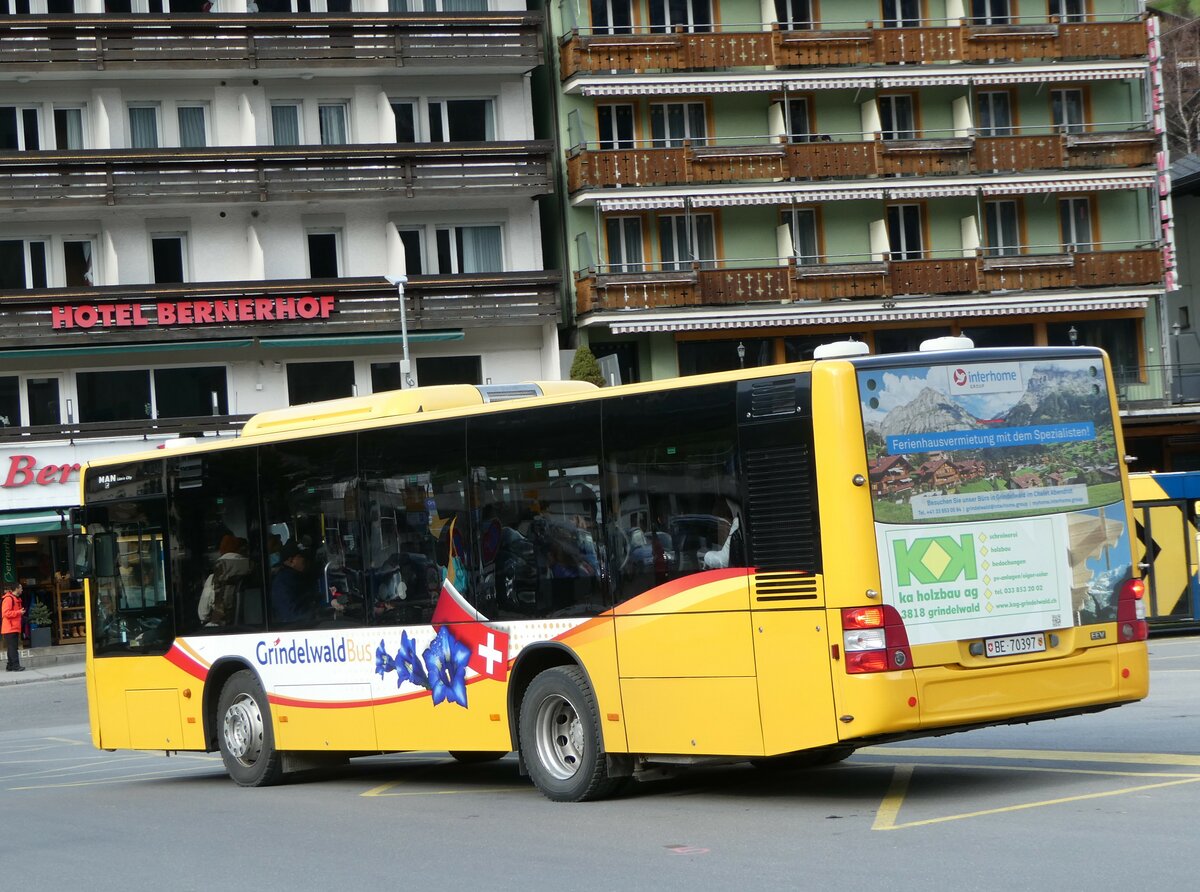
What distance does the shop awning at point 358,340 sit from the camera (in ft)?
150

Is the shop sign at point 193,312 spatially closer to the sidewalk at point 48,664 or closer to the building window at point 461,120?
the building window at point 461,120

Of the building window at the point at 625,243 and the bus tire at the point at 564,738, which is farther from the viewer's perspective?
the building window at the point at 625,243

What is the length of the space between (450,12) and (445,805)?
35932 mm

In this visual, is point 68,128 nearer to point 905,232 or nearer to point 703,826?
point 905,232

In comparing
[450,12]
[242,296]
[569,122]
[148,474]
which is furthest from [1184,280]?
[148,474]

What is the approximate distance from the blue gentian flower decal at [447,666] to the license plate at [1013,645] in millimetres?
4338

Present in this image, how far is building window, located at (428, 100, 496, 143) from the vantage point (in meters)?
48.2

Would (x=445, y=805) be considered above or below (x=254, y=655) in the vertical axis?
below

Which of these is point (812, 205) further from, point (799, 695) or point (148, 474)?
point (799, 695)

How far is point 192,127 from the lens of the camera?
46750 millimetres

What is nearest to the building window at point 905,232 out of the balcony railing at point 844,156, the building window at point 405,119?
the balcony railing at point 844,156

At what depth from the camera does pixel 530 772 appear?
13.7m

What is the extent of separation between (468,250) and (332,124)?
4772 mm

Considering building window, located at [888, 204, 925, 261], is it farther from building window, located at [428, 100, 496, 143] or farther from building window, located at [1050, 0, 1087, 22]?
building window, located at [428, 100, 496, 143]
